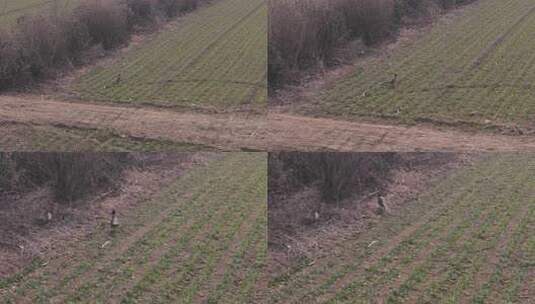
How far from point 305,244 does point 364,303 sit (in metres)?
1.45

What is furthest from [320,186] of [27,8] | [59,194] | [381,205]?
[27,8]

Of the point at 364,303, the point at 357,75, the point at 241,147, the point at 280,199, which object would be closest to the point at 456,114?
the point at 357,75

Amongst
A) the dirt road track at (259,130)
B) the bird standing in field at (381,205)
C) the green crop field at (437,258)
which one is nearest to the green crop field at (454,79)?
the dirt road track at (259,130)

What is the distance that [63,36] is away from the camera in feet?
80.0

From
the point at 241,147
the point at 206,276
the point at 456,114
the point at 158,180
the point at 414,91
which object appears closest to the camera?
the point at 206,276

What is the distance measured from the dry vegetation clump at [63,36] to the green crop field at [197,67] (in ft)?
4.31

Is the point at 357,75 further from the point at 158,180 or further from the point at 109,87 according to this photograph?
the point at 158,180

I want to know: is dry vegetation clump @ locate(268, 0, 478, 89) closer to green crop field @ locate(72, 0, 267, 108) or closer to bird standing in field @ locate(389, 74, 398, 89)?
green crop field @ locate(72, 0, 267, 108)

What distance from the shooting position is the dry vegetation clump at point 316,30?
805 inches

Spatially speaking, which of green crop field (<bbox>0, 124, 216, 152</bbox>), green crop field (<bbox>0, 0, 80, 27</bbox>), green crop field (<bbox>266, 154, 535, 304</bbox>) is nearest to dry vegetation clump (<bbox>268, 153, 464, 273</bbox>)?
green crop field (<bbox>266, 154, 535, 304</bbox>)

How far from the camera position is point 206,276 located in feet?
31.5

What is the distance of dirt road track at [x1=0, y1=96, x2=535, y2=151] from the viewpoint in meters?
15.8

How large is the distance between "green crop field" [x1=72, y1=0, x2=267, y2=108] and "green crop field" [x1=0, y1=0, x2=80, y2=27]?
4.51 m

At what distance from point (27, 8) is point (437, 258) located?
2614 cm
